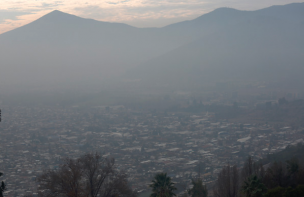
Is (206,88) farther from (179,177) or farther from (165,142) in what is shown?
(179,177)

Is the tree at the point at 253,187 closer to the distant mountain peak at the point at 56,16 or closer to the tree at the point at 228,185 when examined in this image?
the tree at the point at 228,185

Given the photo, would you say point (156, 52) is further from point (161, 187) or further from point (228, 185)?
point (161, 187)

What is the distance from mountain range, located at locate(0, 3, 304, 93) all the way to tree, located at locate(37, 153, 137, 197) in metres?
71.7

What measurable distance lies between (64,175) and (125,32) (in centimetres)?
16965

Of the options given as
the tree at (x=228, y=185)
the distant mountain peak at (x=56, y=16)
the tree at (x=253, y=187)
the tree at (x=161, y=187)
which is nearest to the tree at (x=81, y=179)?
the tree at (x=161, y=187)

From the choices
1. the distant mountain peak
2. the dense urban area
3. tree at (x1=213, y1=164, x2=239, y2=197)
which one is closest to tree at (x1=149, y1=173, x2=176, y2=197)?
tree at (x1=213, y1=164, x2=239, y2=197)

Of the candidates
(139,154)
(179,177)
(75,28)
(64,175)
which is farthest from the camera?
(75,28)

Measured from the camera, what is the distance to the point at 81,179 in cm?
1448

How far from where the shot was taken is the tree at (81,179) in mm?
13539

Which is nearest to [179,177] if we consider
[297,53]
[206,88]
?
[206,88]

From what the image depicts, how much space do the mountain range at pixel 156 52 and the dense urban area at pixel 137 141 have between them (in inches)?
1346

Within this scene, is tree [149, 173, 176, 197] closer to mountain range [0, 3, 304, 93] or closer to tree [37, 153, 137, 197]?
tree [37, 153, 137, 197]

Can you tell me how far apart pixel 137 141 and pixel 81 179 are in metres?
26.9

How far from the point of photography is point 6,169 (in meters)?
29.1
